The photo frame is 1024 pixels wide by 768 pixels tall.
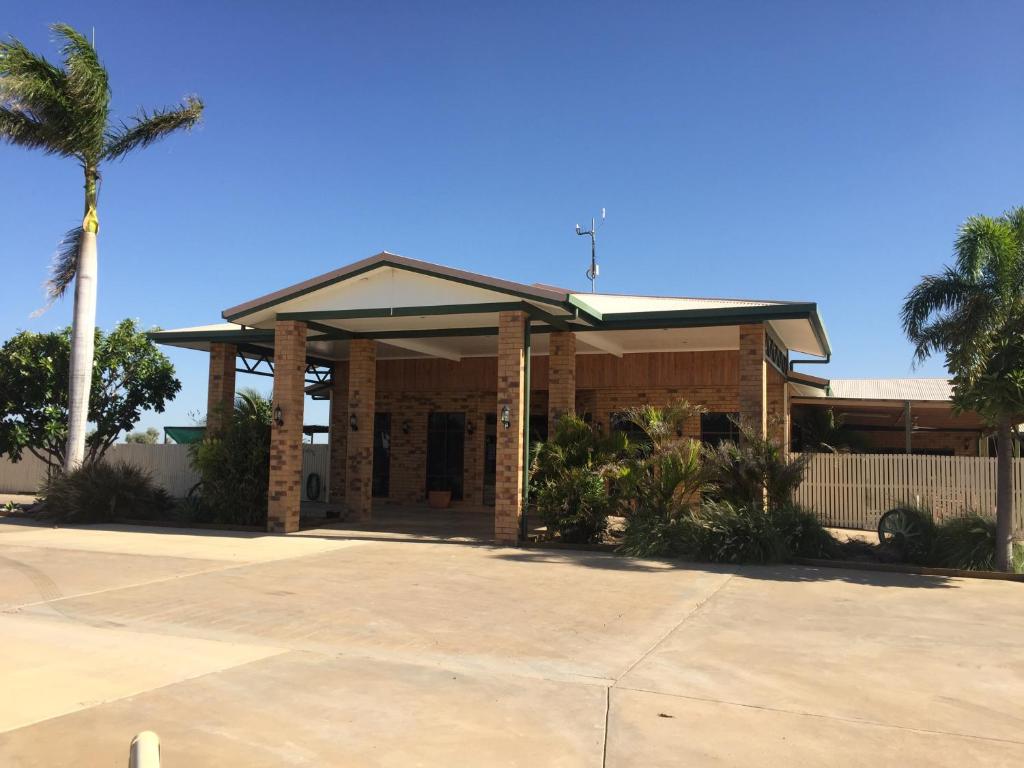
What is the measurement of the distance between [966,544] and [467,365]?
12247mm

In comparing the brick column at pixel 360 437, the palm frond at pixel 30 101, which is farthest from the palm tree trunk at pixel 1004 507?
the palm frond at pixel 30 101

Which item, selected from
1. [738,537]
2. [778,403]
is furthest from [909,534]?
[778,403]

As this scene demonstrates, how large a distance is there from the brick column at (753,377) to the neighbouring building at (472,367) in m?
0.02

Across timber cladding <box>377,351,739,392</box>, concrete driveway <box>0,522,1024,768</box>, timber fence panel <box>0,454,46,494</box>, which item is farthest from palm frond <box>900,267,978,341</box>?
timber fence panel <box>0,454,46,494</box>

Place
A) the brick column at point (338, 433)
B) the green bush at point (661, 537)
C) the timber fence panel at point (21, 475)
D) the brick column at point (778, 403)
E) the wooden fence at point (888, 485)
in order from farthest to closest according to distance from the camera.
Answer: the timber fence panel at point (21, 475), the brick column at point (338, 433), the brick column at point (778, 403), the wooden fence at point (888, 485), the green bush at point (661, 537)

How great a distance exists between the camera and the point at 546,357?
19.2 meters

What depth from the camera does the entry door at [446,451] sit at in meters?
20.5

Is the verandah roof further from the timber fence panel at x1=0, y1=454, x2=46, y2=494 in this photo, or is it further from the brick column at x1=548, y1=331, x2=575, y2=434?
the timber fence panel at x1=0, y1=454, x2=46, y2=494

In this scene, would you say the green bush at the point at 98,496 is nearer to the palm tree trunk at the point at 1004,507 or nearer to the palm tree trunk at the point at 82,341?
the palm tree trunk at the point at 82,341

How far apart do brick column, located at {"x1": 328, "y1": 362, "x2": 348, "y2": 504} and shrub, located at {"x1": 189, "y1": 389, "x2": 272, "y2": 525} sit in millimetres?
4988

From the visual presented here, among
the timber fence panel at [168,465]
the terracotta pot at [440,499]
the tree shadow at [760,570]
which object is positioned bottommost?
the tree shadow at [760,570]

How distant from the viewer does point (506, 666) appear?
19.5 ft

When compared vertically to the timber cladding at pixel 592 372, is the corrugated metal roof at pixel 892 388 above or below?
above

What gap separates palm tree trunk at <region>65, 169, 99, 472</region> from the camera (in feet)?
55.0
